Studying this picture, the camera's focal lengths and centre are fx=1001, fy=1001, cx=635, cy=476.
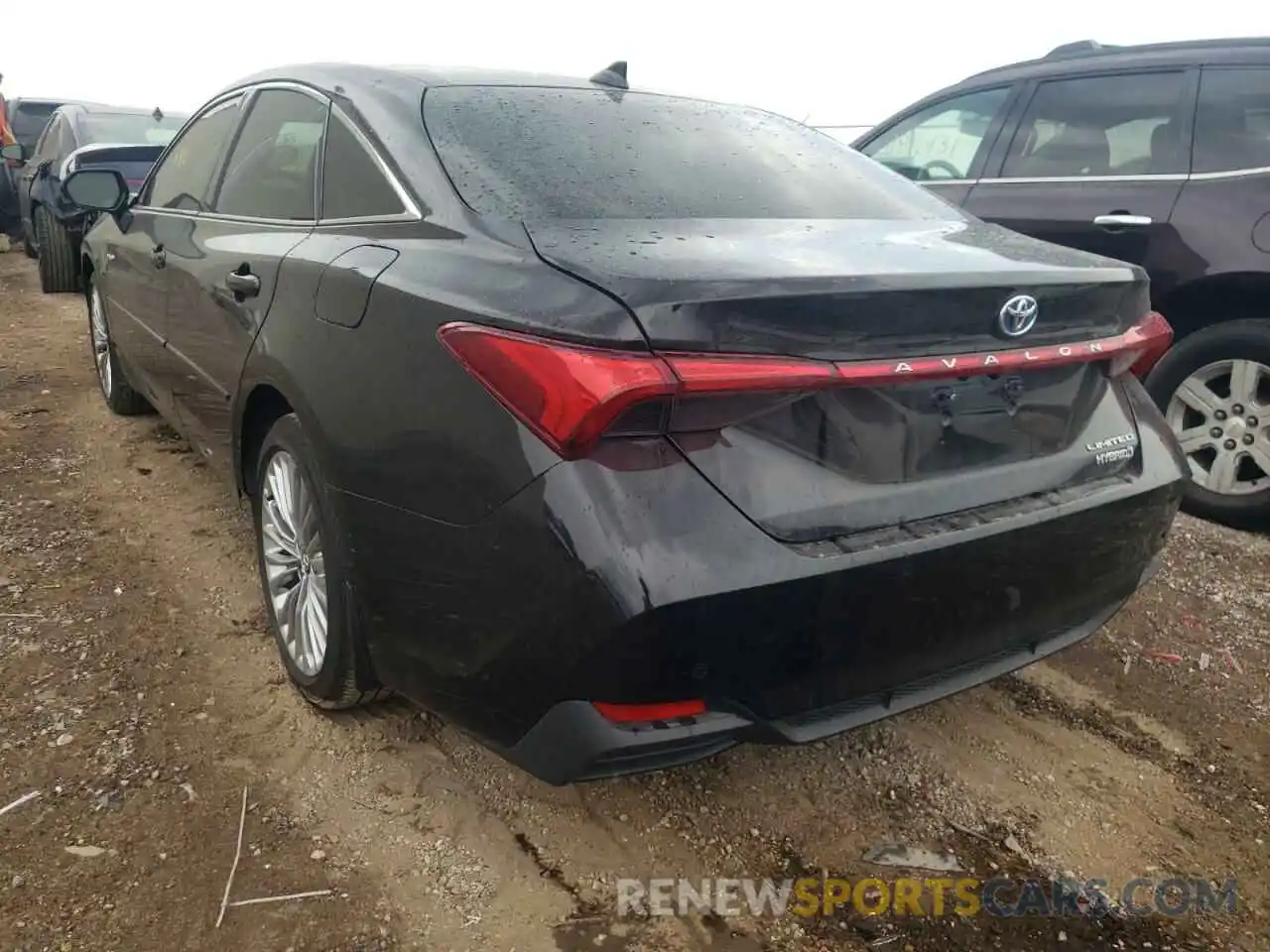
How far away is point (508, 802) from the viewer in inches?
89.2

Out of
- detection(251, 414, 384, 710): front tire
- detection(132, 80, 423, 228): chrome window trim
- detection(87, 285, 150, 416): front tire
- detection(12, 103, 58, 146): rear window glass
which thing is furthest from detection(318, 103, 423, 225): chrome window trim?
detection(12, 103, 58, 146): rear window glass

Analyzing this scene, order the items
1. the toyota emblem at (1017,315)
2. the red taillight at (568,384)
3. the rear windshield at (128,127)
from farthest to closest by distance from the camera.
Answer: the rear windshield at (128,127)
the toyota emblem at (1017,315)
the red taillight at (568,384)

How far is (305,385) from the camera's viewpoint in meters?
2.23

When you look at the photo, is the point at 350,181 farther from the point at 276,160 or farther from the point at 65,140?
the point at 65,140

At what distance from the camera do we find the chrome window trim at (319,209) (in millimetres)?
2172

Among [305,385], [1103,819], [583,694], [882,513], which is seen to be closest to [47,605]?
[305,385]

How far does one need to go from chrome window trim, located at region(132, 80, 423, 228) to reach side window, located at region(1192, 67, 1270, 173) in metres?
3.27

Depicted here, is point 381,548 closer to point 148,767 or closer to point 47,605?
point 148,767

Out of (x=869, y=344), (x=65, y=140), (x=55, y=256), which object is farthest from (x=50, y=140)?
(x=869, y=344)

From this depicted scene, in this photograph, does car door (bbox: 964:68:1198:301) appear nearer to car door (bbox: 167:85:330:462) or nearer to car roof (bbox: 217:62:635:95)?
car roof (bbox: 217:62:635:95)

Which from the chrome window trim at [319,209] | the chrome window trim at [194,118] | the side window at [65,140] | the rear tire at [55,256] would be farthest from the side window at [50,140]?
the chrome window trim at [319,209]

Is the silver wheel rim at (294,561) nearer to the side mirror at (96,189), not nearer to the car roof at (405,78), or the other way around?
the car roof at (405,78)

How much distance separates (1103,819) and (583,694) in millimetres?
1392

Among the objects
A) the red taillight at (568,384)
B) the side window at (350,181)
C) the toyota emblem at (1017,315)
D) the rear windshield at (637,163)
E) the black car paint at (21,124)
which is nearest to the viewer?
the red taillight at (568,384)
